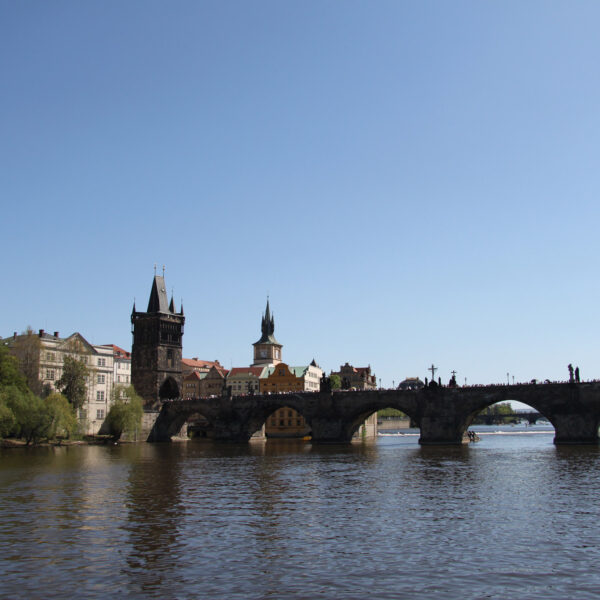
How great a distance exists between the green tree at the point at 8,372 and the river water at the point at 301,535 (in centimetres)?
3712

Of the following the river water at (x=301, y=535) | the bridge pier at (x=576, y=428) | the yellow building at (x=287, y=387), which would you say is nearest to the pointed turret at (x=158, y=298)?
the yellow building at (x=287, y=387)

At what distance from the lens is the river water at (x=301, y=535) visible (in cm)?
2245

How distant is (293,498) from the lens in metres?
43.4

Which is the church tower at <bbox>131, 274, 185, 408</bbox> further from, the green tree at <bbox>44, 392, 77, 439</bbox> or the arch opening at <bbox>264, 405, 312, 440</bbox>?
the green tree at <bbox>44, 392, 77, 439</bbox>

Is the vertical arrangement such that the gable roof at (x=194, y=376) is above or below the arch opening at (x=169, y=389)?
above

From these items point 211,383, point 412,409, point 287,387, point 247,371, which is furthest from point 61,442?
point 247,371

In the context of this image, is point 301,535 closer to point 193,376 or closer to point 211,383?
point 211,383

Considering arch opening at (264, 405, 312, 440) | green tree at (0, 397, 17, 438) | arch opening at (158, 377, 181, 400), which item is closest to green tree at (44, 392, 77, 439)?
green tree at (0, 397, 17, 438)

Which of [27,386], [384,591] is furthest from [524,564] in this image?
[27,386]

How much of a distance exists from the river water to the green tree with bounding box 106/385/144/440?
57496 millimetres

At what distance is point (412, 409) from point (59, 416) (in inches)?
2076

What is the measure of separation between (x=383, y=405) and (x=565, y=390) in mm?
29675

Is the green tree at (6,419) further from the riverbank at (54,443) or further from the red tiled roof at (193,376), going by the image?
the red tiled roof at (193,376)

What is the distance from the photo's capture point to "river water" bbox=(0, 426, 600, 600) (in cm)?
2245
